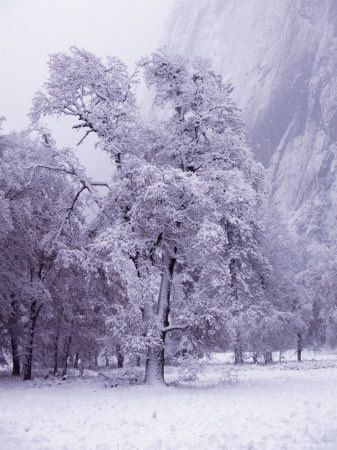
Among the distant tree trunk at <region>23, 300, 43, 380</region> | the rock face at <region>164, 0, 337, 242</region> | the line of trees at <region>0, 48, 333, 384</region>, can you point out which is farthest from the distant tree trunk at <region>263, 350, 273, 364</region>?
the rock face at <region>164, 0, 337, 242</region>

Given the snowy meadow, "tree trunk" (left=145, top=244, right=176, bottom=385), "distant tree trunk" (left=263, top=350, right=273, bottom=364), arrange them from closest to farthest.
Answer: the snowy meadow, "tree trunk" (left=145, top=244, right=176, bottom=385), "distant tree trunk" (left=263, top=350, right=273, bottom=364)

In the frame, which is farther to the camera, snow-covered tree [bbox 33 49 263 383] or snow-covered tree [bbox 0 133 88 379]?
snow-covered tree [bbox 0 133 88 379]

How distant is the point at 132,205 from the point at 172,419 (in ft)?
25.4

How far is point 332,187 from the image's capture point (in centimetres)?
6869

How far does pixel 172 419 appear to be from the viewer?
8.80 meters

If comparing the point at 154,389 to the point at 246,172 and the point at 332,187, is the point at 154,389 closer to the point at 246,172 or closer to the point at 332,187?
the point at 246,172

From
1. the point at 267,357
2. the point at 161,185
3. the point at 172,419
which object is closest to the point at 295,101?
the point at 267,357

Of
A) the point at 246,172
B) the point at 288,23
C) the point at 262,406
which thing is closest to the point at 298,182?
the point at 288,23

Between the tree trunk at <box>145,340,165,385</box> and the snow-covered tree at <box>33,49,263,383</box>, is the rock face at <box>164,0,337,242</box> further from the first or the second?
the tree trunk at <box>145,340,165,385</box>

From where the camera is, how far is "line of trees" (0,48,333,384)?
14.1 metres

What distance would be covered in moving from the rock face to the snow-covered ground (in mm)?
52835

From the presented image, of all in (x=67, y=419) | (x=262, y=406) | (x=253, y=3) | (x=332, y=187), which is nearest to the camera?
(x=67, y=419)

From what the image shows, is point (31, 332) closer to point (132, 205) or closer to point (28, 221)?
point (28, 221)

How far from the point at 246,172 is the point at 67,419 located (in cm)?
1081
